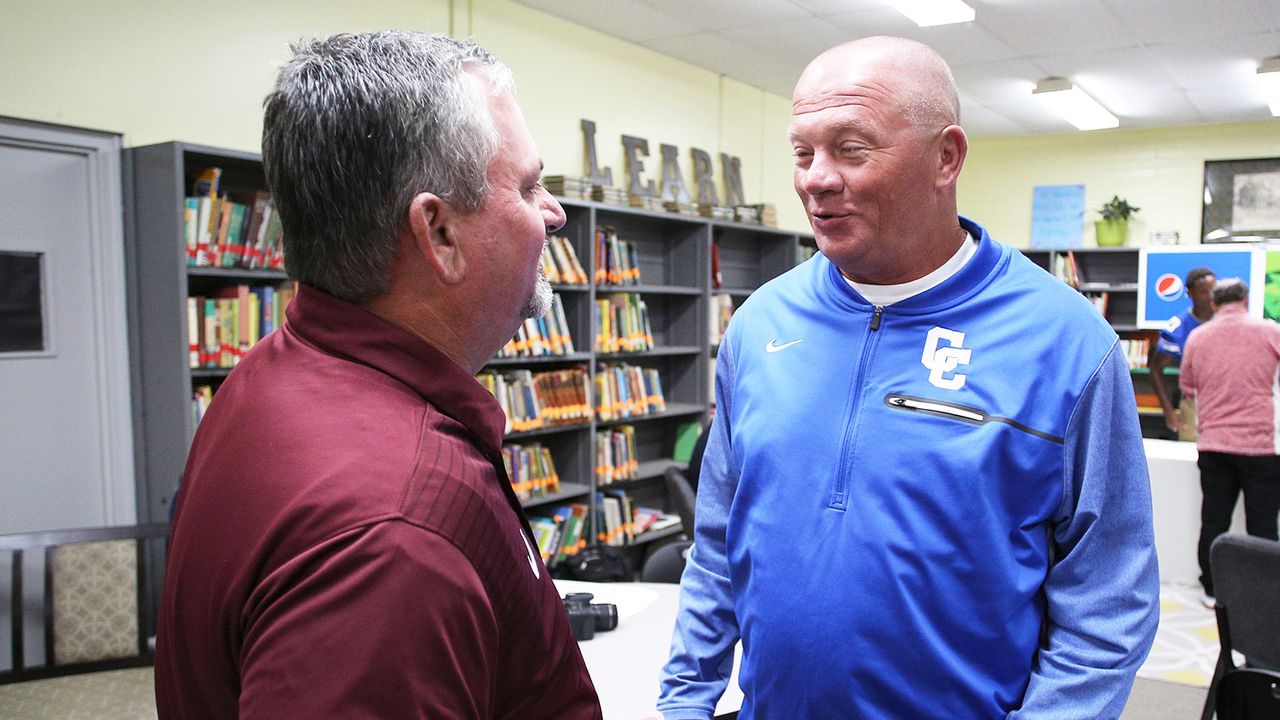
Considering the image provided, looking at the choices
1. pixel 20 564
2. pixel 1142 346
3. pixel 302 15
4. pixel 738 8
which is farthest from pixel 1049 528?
pixel 1142 346

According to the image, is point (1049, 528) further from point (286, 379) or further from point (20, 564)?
point (20, 564)

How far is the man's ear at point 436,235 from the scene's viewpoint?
72cm

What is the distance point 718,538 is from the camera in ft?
4.66

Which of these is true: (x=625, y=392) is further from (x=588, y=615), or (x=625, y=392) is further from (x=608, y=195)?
(x=588, y=615)

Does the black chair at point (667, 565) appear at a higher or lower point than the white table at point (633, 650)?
lower

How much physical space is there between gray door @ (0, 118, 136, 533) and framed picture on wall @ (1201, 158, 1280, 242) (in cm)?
864

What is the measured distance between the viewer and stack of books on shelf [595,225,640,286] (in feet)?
16.2

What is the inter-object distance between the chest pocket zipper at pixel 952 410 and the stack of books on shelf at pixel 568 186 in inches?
144

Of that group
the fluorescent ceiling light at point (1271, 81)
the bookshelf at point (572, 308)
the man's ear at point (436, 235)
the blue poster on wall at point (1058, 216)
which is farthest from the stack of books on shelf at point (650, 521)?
the blue poster on wall at point (1058, 216)

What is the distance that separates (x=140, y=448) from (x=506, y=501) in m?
3.32

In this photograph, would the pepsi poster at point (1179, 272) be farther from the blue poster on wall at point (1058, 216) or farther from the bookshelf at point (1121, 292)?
the blue poster on wall at point (1058, 216)

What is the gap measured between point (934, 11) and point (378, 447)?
518cm

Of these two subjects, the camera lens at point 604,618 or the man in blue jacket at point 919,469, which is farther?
the camera lens at point 604,618

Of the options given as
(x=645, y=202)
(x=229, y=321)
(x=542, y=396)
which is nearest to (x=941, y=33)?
(x=645, y=202)
